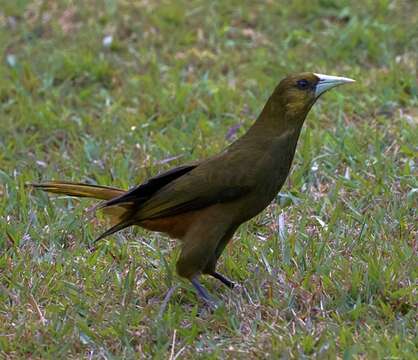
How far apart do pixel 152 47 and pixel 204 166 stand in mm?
3370

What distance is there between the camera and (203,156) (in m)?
6.24

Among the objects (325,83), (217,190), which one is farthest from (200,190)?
(325,83)

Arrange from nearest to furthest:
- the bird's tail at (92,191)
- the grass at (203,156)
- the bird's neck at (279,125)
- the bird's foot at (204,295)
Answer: the grass at (203,156), the bird's foot at (204,295), the bird's neck at (279,125), the bird's tail at (92,191)

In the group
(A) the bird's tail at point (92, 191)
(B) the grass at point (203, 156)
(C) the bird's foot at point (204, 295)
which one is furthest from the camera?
(A) the bird's tail at point (92, 191)

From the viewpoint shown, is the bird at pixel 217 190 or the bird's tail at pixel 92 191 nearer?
the bird at pixel 217 190

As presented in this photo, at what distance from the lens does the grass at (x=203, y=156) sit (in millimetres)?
4367

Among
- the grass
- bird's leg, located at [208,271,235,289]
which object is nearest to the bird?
bird's leg, located at [208,271,235,289]

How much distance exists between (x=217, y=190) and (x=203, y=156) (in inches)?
62.6

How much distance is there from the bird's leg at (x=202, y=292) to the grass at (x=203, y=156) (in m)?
0.06

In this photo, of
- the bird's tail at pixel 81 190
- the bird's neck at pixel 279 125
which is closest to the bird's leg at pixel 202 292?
the bird's tail at pixel 81 190

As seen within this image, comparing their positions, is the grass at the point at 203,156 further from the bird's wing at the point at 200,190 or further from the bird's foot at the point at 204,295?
the bird's wing at the point at 200,190

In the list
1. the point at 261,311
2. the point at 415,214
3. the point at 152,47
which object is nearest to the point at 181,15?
the point at 152,47

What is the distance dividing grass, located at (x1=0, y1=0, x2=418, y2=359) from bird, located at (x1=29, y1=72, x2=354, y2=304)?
244 millimetres

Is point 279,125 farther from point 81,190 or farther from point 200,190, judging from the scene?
point 81,190
